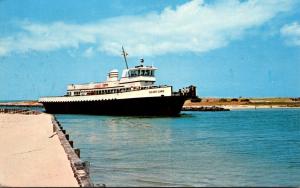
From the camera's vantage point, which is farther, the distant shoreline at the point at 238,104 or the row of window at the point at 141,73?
the distant shoreline at the point at 238,104

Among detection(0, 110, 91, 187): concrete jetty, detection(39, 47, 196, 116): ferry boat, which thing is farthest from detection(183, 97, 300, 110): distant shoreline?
detection(0, 110, 91, 187): concrete jetty

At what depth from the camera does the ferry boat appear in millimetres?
58438

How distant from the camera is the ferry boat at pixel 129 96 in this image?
58.4 metres

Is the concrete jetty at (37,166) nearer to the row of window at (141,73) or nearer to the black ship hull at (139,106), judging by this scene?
the black ship hull at (139,106)

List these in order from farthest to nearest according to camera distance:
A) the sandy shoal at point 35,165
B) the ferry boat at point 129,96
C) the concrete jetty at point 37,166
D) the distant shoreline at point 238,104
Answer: the distant shoreline at point 238,104
the ferry boat at point 129,96
the sandy shoal at point 35,165
the concrete jetty at point 37,166

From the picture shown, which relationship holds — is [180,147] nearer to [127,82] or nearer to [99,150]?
[99,150]

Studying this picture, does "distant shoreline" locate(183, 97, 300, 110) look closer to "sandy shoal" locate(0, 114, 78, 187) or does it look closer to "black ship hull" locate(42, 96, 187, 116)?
"black ship hull" locate(42, 96, 187, 116)

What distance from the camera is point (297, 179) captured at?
13773 millimetres

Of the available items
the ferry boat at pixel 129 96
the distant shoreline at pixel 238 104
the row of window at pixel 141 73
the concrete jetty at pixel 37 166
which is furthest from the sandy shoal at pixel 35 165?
the distant shoreline at pixel 238 104

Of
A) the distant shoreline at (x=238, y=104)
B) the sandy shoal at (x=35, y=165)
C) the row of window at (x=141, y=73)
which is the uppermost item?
the row of window at (x=141, y=73)

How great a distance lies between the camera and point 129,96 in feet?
201

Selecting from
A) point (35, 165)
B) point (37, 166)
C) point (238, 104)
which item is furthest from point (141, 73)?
point (238, 104)

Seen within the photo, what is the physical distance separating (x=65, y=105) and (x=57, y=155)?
6351 cm

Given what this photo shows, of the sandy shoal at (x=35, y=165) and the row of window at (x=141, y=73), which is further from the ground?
the row of window at (x=141, y=73)
